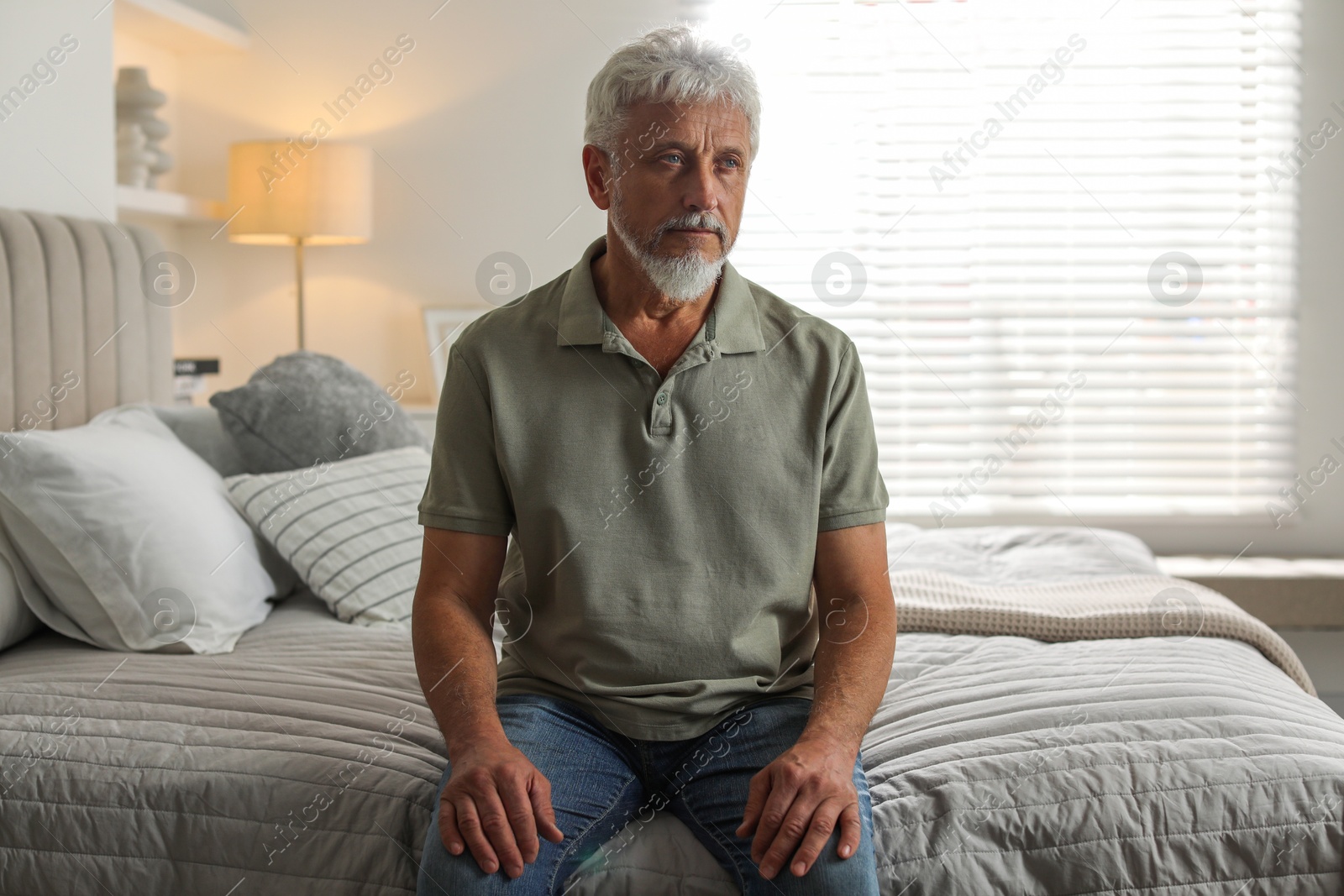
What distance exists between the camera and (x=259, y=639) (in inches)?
73.4

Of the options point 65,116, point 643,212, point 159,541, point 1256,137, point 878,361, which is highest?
point 1256,137

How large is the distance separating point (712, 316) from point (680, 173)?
197mm

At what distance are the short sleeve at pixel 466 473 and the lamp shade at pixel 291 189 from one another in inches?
82.3

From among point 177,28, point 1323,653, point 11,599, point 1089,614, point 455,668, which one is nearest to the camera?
point 455,668

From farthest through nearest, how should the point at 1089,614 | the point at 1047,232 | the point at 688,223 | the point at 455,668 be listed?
the point at 1047,232 → the point at 1089,614 → the point at 688,223 → the point at 455,668

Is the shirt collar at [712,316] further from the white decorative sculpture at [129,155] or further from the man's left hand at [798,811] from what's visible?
the white decorative sculpture at [129,155]

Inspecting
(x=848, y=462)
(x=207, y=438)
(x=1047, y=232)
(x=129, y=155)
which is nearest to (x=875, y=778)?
(x=848, y=462)

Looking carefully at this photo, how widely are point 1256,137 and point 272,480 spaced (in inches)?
121

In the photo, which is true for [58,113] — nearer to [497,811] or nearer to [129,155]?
[129,155]

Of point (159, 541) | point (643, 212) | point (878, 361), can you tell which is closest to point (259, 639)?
point (159, 541)

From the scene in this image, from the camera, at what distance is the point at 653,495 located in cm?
137

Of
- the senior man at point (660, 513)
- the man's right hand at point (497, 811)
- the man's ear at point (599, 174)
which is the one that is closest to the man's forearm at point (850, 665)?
the senior man at point (660, 513)

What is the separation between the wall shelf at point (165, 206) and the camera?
2.92 m

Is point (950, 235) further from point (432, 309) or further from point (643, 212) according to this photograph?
point (643, 212)
